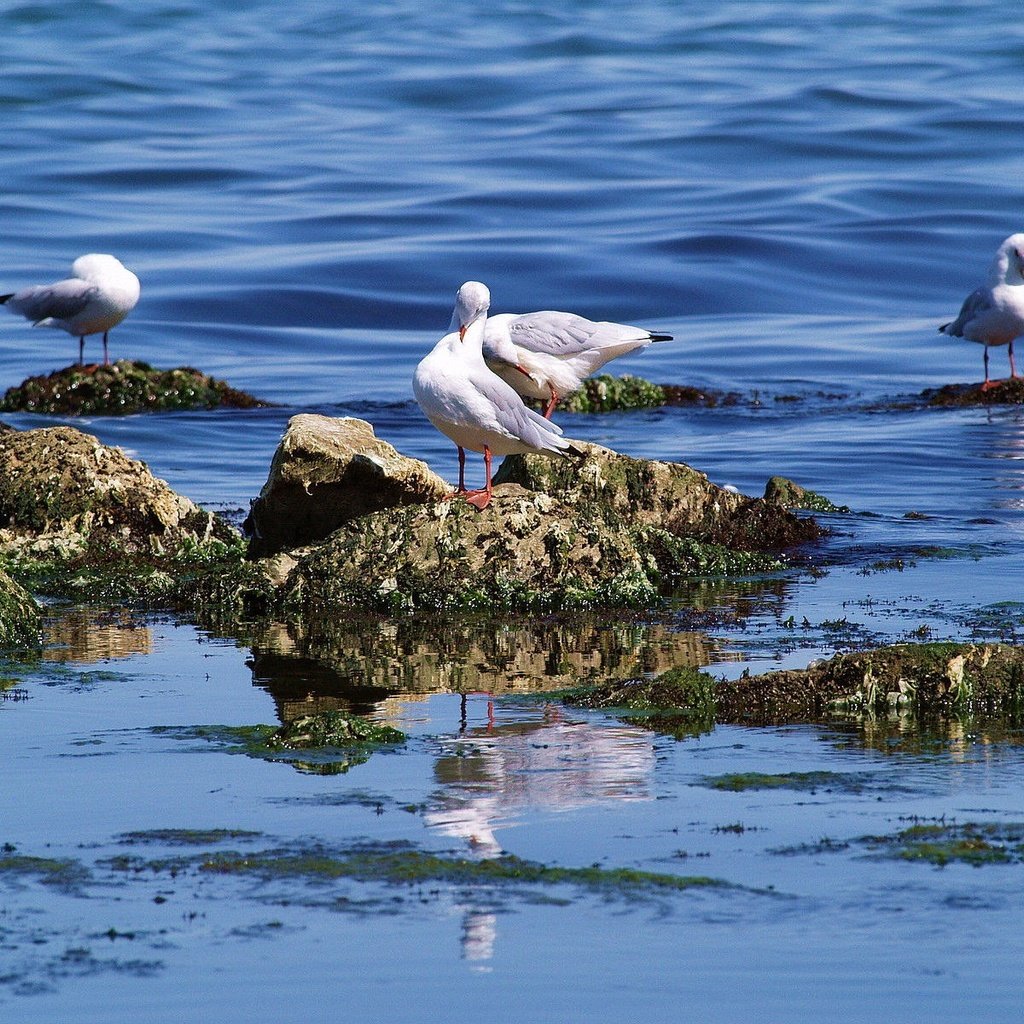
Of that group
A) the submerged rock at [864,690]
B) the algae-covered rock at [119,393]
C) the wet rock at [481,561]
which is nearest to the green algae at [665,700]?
the submerged rock at [864,690]

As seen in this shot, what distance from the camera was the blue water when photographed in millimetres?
4219

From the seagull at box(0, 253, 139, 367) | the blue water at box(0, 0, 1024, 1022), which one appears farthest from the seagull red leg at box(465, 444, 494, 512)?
the seagull at box(0, 253, 139, 367)

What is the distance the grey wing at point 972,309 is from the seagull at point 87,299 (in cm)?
833

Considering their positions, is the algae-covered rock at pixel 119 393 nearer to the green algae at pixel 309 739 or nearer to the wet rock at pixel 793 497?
the wet rock at pixel 793 497

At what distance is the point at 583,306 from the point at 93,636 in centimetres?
1534

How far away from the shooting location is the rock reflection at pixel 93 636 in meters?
7.56

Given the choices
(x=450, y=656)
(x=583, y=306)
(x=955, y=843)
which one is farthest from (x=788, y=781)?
(x=583, y=306)

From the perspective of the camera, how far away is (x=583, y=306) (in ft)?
74.6

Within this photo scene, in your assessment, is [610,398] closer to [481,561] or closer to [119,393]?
[119,393]

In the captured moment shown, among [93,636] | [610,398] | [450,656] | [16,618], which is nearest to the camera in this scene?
[450,656]

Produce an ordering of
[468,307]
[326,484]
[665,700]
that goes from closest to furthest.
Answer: [665,700], [468,307], [326,484]

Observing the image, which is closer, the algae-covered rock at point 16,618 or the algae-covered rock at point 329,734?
the algae-covered rock at point 329,734

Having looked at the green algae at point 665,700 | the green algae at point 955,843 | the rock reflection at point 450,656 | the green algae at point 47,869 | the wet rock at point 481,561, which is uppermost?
the wet rock at point 481,561

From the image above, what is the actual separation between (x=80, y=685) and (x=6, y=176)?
91.8ft
